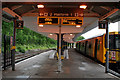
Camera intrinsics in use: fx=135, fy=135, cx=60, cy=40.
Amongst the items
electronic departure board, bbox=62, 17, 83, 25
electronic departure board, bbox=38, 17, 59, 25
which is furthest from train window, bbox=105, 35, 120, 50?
electronic departure board, bbox=38, 17, 59, 25

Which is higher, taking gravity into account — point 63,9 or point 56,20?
point 63,9

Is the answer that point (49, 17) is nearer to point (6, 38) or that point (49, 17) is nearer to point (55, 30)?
point (6, 38)

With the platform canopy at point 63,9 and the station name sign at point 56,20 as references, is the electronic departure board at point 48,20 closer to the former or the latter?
the station name sign at point 56,20

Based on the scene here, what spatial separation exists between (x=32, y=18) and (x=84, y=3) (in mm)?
7446

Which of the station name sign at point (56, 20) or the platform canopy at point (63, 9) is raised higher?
the platform canopy at point (63, 9)

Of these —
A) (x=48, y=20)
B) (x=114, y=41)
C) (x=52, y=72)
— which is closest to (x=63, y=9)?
(x=48, y=20)

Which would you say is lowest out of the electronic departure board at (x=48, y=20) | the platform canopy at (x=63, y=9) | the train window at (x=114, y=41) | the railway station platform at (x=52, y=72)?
the railway station platform at (x=52, y=72)

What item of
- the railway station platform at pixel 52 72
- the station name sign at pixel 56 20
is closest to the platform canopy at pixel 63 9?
the station name sign at pixel 56 20

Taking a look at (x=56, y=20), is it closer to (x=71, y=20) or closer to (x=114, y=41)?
(x=71, y=20)

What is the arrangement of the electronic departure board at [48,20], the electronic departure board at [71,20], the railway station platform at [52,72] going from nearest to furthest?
the railway station platform at [52,72] → the electronic departure board at [48,20] → the electronic departure board at [71,20]

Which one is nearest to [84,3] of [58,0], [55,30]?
[58,0]

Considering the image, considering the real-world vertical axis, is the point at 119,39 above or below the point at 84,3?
below

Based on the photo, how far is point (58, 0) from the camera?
5.68 metres

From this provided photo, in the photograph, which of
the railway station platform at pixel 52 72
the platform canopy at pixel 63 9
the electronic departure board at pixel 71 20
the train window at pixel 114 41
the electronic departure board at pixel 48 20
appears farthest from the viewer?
the train window at pixel 114 41
